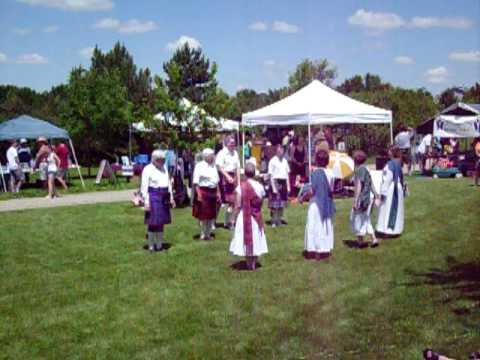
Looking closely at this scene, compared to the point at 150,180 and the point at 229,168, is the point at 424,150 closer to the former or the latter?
the point at 229,168

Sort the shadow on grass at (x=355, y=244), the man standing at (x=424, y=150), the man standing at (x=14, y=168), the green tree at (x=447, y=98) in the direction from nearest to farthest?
1. the shadow on grass at (x=355, y=244)
2. the man standing at (x=14, y=168)
3. the man standing at (x=424, y=150)
4. the green tree at (x=447, y=98)

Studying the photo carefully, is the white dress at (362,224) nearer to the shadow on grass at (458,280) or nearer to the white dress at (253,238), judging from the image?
the shadow on grass at (458,280)

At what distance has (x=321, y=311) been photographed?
6793mm

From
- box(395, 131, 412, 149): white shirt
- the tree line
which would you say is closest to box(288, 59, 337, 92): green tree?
the tree line

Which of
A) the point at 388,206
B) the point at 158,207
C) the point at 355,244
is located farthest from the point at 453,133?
the point at 158,207

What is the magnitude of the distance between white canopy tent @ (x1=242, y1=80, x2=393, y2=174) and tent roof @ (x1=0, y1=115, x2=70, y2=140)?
9.02 metres

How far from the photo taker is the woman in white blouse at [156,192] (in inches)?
393

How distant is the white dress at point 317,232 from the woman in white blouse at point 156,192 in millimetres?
2437

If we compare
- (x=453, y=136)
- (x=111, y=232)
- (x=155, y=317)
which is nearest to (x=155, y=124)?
(x=111, y=232)

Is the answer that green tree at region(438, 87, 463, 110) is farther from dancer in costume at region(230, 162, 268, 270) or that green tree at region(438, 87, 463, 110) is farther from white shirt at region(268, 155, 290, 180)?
dancer in costume at region(230, 162, 268, 270)

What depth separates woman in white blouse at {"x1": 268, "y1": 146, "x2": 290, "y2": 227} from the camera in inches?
489

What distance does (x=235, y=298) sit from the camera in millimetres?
7418

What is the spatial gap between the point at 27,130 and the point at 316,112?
1194cm

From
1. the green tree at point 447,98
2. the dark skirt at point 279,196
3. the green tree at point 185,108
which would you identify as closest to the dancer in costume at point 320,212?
the dark skirt at point 279,196
